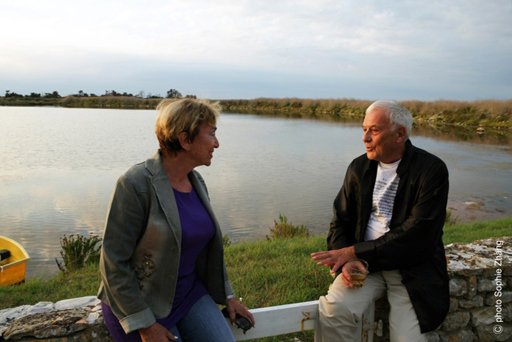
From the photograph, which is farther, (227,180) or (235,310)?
(227,180)

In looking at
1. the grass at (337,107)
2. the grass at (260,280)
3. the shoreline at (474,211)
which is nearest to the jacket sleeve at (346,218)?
the grass at (260,280)

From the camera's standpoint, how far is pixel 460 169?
54.5 feet

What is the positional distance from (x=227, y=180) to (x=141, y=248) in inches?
439

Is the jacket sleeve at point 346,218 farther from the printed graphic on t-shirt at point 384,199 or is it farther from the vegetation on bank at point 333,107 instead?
the vegetation on bank at point 333,107

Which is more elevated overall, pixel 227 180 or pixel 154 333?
pixel 154 333

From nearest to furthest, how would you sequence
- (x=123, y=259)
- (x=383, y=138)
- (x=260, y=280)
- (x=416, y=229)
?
(x=123, y=259) → (x=416, y=229) → (x=383, y=138) → (x=260, y=280)

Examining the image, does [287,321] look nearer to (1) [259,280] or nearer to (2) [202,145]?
(2) [202,145]

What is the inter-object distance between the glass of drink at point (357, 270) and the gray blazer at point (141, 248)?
1121mm

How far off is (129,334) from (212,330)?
417mm

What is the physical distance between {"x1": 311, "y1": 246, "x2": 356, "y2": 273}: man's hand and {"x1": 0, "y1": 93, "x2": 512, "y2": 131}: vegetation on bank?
13.9 m

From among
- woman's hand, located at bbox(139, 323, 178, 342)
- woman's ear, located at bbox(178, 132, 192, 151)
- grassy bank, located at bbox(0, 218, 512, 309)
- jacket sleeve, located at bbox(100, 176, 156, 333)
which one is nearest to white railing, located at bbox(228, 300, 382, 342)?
woman's hand, located at bbox(139, 323, 178, 342)

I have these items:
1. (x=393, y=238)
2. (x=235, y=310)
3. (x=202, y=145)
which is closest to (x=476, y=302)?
(x=393, y=238)

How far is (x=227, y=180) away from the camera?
13109 millimetres

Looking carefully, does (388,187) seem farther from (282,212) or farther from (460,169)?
(460,169)
